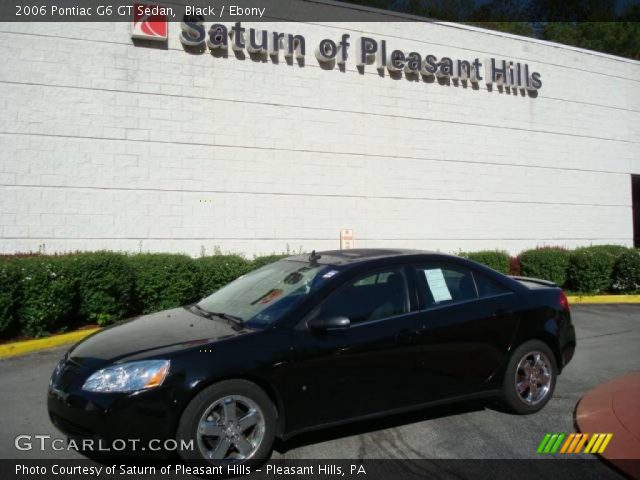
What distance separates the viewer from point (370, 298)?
179 inches

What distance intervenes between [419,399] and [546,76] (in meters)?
13.4

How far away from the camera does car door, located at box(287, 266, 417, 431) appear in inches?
159

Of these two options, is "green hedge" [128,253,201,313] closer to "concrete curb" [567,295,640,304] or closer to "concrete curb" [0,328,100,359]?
"concrete curb" [0,328,100,359]

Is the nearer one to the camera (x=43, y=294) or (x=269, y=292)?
(x=269, y=292)

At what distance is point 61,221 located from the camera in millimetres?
10289

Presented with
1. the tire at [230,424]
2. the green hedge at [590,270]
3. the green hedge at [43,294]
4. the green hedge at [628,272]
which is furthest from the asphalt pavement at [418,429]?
the green hedge at [628,272]

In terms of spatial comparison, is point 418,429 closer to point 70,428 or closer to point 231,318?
point 231,318

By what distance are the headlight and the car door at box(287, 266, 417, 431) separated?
0.89m

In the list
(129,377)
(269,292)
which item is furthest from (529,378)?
(129,377)

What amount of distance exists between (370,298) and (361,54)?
9562 mm

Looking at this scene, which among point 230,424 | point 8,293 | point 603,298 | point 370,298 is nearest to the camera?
point 230,424

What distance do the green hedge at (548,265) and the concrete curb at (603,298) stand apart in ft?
1.90

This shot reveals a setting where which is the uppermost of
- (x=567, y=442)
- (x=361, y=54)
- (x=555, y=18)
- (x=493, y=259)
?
(x=555, y=18)

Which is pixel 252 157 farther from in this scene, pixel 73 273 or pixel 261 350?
pixel 261 350
